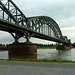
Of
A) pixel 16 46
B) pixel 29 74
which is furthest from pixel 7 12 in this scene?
pixel 29 74

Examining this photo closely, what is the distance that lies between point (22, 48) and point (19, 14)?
1219 cm

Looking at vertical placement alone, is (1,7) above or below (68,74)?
above

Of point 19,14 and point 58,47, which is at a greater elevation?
point 19,14

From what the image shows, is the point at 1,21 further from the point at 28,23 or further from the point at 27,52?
the point at 28,23

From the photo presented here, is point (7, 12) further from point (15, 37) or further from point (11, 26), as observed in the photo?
point (15, 37)

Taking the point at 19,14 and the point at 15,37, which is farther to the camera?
the point at 15,37

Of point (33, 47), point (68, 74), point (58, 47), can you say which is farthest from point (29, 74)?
point (58, 47)

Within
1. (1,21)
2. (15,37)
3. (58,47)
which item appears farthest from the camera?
(58,47)

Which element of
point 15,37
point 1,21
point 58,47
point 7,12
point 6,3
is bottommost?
point 58,47

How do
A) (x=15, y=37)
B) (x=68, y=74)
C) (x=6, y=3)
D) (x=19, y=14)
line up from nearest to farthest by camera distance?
(x=68, y=74)
(x=6, y=3)
(x=19, y=14)
(x=15, y=37)

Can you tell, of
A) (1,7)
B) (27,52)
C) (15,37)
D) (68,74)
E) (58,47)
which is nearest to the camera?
(68,74)

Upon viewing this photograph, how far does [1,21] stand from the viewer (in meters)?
30.5

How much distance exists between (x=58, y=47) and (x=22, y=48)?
74.8 meters

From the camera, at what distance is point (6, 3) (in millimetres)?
36250
